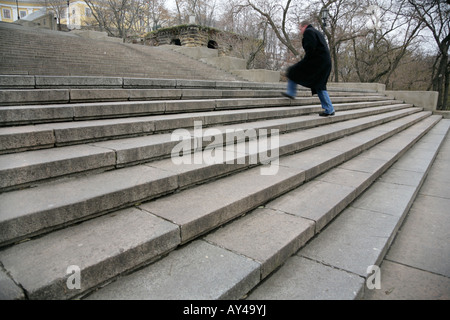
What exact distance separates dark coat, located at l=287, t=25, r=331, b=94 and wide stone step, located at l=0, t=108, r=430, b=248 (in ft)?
10.6

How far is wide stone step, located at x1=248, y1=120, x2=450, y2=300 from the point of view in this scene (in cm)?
197

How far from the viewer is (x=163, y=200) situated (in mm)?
2535

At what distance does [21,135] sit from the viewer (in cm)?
256

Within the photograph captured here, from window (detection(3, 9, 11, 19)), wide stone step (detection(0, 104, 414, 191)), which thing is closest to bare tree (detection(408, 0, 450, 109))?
wide stone step (detection(0, 104, 414, 191))

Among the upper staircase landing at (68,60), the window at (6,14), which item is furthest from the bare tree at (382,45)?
the window at (6,14)

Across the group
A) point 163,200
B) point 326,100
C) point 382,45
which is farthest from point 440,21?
point 163,200

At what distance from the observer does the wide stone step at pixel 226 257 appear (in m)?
1.72

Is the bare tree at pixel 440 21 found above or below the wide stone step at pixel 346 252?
above

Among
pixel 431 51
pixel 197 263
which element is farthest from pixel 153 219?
pixel 431 51

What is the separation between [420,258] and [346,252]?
0.79 metres

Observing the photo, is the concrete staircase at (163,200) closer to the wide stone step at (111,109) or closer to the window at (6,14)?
the wide stone step at (111,109)

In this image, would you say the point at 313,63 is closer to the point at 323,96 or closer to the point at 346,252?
the point at 323,96
